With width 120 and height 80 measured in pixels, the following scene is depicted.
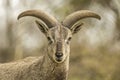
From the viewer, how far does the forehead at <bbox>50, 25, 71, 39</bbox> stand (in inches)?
816

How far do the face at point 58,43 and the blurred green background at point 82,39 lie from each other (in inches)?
655

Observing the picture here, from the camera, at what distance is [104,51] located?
43.0 metres

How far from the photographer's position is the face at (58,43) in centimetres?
2020

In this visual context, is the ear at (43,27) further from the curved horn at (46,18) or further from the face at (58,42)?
the curved horn at (46,18)

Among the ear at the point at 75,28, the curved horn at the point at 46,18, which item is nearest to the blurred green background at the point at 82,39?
the ear at the point at 75,28

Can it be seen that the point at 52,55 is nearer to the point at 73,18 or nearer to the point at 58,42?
the point at 58,42

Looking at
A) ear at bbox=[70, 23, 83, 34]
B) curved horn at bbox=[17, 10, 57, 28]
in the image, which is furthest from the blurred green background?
curved horn at bbox=[17, 10, 57, 28]

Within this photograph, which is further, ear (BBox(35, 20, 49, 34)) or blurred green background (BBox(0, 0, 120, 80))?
blurred green background (BBox(0, 0, 120, 80))

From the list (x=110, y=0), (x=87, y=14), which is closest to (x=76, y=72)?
(x=110, y=0)

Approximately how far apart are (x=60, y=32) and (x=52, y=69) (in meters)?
1.16

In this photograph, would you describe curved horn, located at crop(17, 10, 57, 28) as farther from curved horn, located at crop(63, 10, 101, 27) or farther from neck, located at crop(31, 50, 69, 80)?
neck, located at crop(31, 50, 69, 80)

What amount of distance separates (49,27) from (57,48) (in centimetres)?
133

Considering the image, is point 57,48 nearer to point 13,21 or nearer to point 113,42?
point 113,42

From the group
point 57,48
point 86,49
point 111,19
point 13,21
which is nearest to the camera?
point 57,48
